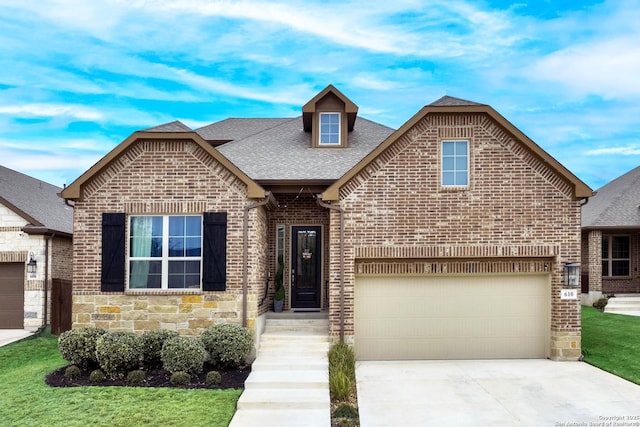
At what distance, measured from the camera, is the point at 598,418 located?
7551mm

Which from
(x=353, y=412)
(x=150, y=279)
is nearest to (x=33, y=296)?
(x=150, y=279)

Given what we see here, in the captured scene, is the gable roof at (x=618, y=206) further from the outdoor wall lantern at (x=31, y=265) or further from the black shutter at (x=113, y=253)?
the outdoor wall lantern at (x=31, y=265)

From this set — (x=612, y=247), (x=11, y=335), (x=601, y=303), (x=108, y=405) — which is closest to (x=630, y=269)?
(x=612, y=247)

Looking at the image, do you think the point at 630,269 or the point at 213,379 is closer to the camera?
the point at 213,379

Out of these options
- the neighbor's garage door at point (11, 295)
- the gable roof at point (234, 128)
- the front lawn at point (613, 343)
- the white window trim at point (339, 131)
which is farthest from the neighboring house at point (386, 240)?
the neighbor's garage door at point (11, 295)

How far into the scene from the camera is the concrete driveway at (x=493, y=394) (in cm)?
754

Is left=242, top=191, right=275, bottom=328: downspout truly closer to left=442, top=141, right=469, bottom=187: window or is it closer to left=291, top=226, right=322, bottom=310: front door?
left=291, top=226, right=322, bottom=310: front door

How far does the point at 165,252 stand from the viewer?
11.0 meters

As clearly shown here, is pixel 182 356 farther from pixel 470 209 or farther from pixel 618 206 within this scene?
pixel 618 206

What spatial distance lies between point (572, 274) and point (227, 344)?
25.3ft

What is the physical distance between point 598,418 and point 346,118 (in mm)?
9825

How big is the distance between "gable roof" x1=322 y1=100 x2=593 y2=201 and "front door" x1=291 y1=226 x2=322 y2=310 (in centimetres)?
271

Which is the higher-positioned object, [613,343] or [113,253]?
[113,253]

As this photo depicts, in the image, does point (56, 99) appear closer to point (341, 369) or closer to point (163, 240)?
point (163, 240)
